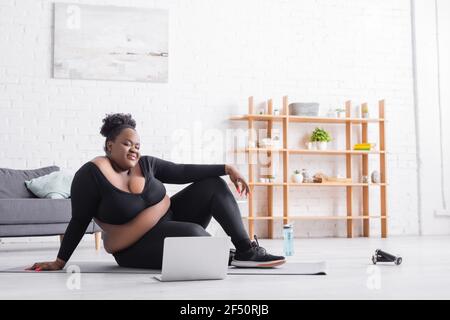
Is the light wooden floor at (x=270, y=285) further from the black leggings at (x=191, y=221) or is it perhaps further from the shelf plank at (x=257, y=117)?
the shelf plank at (x=257, y=117)

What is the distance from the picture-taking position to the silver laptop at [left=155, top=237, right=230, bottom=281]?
2502mm

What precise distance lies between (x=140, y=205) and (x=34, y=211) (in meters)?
2.06

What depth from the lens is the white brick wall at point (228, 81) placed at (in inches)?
231

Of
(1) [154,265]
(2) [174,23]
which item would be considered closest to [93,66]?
(2) [174,23]

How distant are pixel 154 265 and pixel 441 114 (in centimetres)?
481

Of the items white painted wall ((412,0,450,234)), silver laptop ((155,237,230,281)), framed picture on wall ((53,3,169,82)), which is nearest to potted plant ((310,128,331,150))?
white painted wall ((412,0,450,234))

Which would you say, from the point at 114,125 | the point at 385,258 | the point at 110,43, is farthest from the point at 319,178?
the point at 114,125

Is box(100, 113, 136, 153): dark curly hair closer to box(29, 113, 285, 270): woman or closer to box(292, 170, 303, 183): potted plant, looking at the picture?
box(29, 113, 285, 270): woman

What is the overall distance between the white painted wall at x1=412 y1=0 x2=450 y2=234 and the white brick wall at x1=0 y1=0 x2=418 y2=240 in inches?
4.2

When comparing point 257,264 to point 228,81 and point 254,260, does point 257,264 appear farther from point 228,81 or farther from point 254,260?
point 228,81

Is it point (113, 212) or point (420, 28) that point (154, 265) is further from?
point (420, 28)

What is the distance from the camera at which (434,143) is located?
6.73 m

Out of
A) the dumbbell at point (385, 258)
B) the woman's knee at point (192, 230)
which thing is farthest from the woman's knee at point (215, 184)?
the dumbbell at point (385, 258)

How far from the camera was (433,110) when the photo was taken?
6.76m
